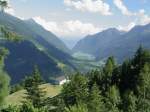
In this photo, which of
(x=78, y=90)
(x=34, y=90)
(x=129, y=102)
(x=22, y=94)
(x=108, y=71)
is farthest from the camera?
(x=22, y=94)

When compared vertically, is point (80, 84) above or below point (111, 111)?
above

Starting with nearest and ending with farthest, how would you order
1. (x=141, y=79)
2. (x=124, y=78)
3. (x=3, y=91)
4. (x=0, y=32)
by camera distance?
(x=0, y=32)
(x=3, y=91)
(x=141, y=79)
(x=124, y=78)

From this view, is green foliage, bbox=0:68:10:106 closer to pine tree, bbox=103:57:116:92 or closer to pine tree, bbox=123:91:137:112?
pine tree, bbox=123:91:137:112

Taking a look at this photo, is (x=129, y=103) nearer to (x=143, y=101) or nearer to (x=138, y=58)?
(x=143, y=101)

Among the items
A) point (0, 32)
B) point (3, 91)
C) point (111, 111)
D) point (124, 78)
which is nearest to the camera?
point (0, 32)

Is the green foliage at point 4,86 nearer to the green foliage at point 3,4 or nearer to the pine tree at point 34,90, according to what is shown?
the green foliage at point 3,4

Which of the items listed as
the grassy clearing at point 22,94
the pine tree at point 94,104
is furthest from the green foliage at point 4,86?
the grassy clearing at point 22,94

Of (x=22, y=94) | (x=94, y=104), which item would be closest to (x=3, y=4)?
(x=94, y=104)

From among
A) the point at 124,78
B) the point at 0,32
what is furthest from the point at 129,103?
the point at 0,32

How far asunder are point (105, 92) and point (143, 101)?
13.6m

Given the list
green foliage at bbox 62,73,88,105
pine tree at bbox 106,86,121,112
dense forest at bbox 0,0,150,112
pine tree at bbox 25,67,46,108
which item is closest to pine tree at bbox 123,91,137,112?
dense forest at bbox 0,0,150,112

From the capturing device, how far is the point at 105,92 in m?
125

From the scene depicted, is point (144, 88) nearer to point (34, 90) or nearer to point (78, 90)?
point (78, 90)

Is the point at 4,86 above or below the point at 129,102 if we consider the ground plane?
above
